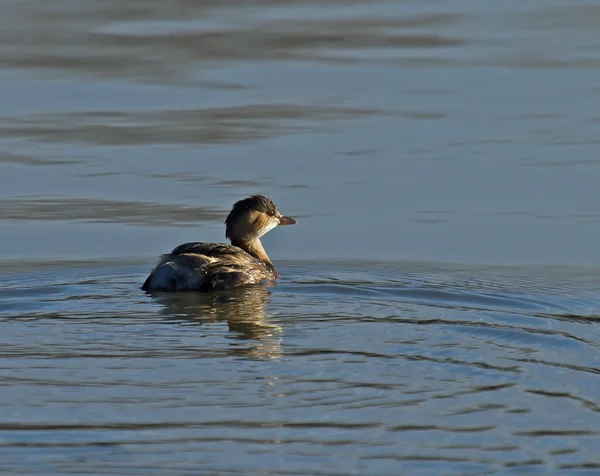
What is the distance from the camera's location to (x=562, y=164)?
43.4 ft

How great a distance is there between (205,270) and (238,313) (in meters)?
0.96

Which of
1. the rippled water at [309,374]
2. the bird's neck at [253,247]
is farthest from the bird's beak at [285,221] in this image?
the rippled water at [309,374]

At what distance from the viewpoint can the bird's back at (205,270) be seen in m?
10.5

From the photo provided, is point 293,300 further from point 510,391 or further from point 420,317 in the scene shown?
point 510,391

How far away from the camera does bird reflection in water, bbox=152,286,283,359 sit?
8.52 meters

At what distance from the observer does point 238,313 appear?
9.89m

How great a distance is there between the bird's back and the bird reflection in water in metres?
0.08

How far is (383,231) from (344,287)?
1.71 metres

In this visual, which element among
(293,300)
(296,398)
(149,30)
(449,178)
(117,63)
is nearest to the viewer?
(296,398)

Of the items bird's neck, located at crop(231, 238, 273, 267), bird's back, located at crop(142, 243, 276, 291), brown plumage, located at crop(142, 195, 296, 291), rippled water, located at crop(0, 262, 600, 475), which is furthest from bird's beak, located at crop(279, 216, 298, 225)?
rippled water, located at crop(0, 262, 600, 475)

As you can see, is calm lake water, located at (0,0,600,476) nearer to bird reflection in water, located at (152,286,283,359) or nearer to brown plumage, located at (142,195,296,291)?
bird reflection in water, located at (152,286,283,359)

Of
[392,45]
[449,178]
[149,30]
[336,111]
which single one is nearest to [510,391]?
[449,178]

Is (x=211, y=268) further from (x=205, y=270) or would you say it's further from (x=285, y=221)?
(x=285, y=221)

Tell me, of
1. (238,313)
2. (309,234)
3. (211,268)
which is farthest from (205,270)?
(309,234)
